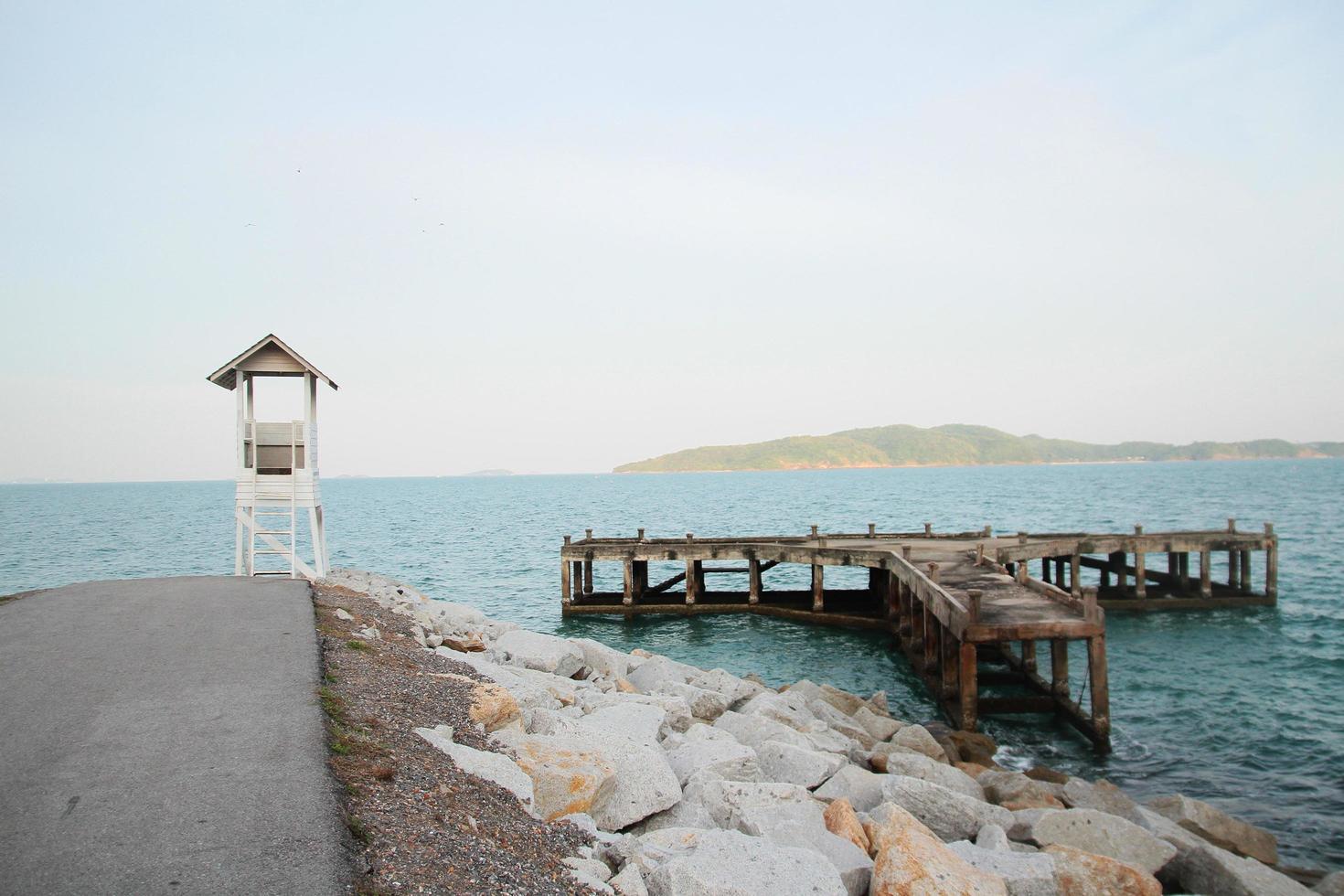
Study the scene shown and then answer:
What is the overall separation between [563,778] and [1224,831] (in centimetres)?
790

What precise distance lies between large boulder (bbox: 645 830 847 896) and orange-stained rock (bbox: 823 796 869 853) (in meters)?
1.28

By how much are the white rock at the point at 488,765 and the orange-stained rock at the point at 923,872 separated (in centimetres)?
299

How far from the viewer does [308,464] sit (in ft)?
56.0

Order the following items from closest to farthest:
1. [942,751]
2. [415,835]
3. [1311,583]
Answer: [415,835] < [942,751] < [1311,583]

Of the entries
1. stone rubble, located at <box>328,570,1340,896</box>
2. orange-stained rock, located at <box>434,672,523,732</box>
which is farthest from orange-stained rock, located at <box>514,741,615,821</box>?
orange-stained rock, located at <box>434,672,523,732</box>

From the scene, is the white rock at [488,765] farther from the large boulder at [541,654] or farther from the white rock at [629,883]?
the large boulder at [541,654]

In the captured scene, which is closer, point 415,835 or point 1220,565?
point 415,835

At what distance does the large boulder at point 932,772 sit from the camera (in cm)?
1066

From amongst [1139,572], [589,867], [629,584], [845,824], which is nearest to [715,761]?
[845,824]

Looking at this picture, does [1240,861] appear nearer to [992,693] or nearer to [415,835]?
[415,835]

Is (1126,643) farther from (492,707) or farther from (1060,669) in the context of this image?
(492,707)

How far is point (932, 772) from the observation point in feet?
35.3

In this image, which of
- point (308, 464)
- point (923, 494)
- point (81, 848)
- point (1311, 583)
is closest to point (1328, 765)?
point (81, 848)

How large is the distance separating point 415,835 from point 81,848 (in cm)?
203
